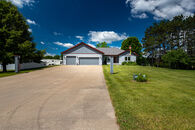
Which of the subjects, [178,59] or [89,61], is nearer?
[178,59]

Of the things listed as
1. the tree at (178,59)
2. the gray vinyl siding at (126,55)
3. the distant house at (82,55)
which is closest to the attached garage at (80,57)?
the distant house at (82,55)

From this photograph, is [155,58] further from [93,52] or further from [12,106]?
[12,106]

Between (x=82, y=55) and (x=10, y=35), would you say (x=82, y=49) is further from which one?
(x=10, y=35)

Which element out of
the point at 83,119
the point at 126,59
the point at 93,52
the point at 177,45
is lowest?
the point at 83,119

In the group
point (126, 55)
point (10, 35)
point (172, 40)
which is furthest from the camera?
point (172, 40)

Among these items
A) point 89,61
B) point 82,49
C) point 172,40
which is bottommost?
point 89,61

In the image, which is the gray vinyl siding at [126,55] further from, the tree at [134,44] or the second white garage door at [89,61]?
the tree at [134,44]

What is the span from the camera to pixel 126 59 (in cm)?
2400

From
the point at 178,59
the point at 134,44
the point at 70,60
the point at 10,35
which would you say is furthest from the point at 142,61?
the point at 10,35

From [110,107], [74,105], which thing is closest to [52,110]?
[74,105]

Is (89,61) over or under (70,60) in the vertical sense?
under

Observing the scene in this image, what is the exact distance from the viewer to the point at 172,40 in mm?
26016

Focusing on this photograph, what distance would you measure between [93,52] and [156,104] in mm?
19575

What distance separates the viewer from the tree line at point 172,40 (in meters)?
17.5
